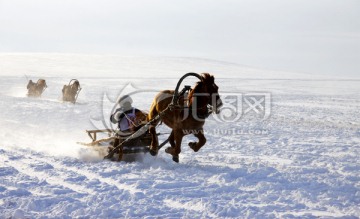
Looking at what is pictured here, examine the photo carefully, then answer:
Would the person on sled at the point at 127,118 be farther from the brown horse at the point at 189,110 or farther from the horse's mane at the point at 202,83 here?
the horse's mane at the point at 202,83

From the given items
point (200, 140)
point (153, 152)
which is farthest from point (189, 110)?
point (153, 152)

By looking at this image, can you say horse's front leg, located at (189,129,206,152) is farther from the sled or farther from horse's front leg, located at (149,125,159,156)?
the sled

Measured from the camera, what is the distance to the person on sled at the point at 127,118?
10.2m

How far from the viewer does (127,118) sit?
10250mm

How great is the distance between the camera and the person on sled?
1019 cm

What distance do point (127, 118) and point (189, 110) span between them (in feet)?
5.92

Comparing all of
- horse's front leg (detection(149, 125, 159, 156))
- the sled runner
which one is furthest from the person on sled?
horse's front leg (detection(149, 125, 159, 156))

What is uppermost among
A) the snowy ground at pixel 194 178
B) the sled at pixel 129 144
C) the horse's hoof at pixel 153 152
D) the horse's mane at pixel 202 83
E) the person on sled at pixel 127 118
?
the horse's mane at pixel 202 83

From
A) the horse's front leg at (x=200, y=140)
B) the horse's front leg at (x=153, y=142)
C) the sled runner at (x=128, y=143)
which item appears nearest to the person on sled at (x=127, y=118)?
the sled runner at (x=128, y=143)

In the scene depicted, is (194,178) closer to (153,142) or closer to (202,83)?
(153,142)

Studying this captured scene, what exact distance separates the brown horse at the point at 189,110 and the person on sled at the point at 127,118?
652mm

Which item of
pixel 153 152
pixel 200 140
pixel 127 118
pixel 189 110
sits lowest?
pixel 153 152

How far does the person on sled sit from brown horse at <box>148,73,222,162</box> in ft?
2.14

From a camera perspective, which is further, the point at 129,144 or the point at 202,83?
the point at 129,144
